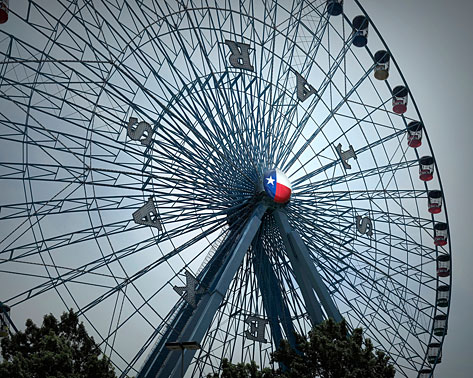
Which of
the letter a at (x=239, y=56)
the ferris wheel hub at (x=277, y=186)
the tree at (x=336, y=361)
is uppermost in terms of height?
the letter a at (x=239, y=56)

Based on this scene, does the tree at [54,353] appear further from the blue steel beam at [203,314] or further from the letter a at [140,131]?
the letter a at [140,131]

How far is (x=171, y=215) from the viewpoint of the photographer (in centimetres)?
1903

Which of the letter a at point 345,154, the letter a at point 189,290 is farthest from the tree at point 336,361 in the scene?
the letter a at point 345,154

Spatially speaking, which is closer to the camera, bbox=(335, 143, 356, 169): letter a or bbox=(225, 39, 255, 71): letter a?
bbox=(225, 39, 255, 71): letter a

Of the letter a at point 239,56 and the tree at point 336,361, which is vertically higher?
the letter a at point 239,56

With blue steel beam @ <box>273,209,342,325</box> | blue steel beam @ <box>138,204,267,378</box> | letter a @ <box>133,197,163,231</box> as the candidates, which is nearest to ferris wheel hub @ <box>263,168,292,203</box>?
blue steel beam @ <box>273,209,342,325</box>

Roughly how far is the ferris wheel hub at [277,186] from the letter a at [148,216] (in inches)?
179

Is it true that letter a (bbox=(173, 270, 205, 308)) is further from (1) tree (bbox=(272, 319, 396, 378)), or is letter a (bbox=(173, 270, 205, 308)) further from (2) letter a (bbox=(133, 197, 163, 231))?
(1) tree (bbox=(272, 319, 396, 378))

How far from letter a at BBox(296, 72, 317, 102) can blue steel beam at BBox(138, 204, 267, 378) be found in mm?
6473

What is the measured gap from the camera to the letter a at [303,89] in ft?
74.9

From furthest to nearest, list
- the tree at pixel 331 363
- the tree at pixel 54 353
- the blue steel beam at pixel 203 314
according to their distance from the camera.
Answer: the blue steel beam at pixel 203 314
the tree at pixel 331 363
the tree at pixel 54 353

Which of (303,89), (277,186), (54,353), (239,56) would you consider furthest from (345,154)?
(54,353)

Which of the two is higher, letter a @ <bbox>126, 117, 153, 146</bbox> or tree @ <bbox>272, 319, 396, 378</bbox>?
letter a @ <bbox>126, 117, 153, 146</bbox>

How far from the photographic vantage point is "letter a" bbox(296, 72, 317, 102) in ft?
74.9
